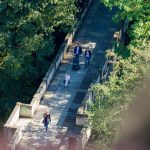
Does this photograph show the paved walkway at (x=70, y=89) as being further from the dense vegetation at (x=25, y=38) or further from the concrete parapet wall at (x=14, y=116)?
the dense vegetation at (x=25, y=38)

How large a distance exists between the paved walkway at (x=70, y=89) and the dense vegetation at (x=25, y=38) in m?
2.17

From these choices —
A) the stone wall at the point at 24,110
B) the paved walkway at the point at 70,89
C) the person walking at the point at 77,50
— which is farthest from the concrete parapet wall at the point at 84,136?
the person walking at the point at 77,50

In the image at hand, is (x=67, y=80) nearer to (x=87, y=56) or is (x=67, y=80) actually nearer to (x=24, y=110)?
(x=87, y=56)

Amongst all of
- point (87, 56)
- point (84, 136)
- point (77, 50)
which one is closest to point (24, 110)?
point (84, 136)

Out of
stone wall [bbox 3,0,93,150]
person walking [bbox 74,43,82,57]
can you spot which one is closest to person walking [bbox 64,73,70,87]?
stone wall [bbox 3,0,93,150]

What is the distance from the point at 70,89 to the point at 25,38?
15.3ft

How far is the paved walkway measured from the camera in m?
32.8

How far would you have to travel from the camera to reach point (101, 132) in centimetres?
2673

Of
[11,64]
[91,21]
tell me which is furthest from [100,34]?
[11,64]

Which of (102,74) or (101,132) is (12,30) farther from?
(101,132)

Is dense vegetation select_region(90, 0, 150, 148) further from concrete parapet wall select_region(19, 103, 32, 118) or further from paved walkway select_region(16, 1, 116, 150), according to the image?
concrete parapet wall select_region(19, 103, 32, 118)

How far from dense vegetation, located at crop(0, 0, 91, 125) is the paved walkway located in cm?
217

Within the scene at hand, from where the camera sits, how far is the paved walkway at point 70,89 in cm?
3275

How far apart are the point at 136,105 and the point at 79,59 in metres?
20.7
